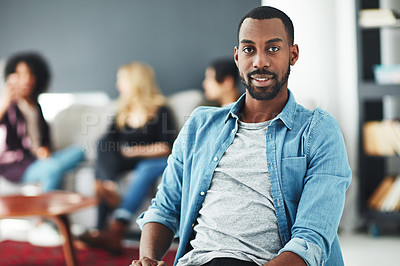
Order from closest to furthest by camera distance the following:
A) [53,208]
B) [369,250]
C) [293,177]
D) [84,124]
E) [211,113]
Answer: [293,177], [211,113], [53,208], [369,250], [84,124]

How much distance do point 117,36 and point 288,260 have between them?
3.35 meters

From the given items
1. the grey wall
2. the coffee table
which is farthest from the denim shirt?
the grey wall

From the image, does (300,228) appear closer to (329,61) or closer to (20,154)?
(329,61)

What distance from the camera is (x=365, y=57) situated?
3041mm

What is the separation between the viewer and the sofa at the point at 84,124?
3062mm

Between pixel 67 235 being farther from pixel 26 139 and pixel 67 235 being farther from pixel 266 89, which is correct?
pixel 266 89

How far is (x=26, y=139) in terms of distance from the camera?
3285 millimetres

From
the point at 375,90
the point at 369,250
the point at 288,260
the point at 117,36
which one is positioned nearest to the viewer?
the point at 288,260

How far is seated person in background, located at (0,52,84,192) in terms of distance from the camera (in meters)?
3.11

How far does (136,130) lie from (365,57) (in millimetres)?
1630

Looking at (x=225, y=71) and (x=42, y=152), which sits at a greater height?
(x=225, y=71)

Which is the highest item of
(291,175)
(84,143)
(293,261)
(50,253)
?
(291,175)

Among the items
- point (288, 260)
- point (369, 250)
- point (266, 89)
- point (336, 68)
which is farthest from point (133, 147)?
point (288, 260)

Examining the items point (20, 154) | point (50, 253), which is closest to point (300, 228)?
point (50, 253)
